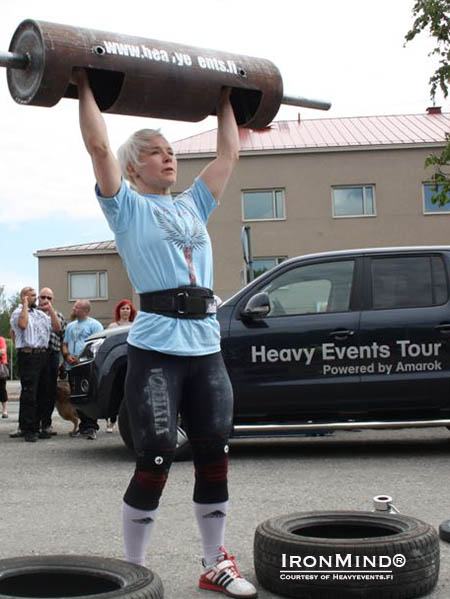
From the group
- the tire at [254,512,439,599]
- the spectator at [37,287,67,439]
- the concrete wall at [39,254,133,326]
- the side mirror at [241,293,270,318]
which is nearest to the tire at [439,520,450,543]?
Answer: the tire at [254,512,439,599]

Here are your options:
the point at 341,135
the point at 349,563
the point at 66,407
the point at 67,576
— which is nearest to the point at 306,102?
the point at 349,563

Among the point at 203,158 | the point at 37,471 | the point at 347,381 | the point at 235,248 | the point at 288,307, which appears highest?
the point at 203,158

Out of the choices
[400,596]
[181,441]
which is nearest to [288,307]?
[181,441]

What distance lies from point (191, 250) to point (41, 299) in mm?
7397

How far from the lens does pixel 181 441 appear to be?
739cm

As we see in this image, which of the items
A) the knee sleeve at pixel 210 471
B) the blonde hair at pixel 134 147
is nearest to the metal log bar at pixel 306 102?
the blonde hair at pixel 134 147

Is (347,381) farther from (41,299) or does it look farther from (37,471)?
(41,299)

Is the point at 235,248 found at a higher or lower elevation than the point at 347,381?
higher

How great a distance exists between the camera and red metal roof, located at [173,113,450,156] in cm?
3375

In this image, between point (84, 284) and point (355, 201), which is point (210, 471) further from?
point (84, 284)

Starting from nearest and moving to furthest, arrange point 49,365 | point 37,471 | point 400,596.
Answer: point 400,596 < point 37,471 < point 49,365

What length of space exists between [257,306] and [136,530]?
409cm

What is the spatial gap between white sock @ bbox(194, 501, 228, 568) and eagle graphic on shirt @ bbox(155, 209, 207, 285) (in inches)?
35.6

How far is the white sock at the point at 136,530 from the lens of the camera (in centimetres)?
330
